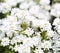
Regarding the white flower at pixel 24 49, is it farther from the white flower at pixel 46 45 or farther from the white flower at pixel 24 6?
the white flower at pixel 24 6

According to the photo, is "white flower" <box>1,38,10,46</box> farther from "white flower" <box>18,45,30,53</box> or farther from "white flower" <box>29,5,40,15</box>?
"white flower" <box>29,5,40,15</box>

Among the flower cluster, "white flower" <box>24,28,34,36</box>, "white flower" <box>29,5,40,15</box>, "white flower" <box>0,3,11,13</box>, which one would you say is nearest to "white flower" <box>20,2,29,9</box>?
"white flower" <box>29,5,40,15</box>

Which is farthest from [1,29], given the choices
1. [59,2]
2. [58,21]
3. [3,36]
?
[59,2]

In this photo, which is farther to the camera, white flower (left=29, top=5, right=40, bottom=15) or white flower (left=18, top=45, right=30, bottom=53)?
white flower (left=29, top=5, right=40, bottom=15)

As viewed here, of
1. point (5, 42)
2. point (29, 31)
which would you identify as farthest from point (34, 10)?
point (5, 42)

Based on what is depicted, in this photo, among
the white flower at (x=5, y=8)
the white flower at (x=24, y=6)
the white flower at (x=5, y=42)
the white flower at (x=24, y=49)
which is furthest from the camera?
the white flower at (x=24, y=6)

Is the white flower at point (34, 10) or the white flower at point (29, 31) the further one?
the white flower at point (34, 10)

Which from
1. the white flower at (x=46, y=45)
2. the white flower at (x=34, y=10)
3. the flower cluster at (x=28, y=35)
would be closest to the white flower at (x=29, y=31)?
the flower cluster at (x=28, y=35)

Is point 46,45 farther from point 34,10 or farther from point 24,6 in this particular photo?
point 24,6

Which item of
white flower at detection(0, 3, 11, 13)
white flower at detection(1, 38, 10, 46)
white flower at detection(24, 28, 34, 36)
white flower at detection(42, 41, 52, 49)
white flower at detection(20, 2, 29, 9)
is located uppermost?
white flower at detection(20, 2, 29, 9)

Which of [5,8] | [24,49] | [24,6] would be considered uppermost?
[24,6]

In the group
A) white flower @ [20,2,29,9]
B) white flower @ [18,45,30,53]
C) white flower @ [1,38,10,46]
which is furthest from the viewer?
white flower @ [20,2,29,9]

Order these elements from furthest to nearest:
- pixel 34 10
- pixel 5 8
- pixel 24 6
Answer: pixel 24 6, pixel 34 10, pixel 5 8

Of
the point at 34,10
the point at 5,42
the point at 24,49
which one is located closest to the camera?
the point at 24,49
